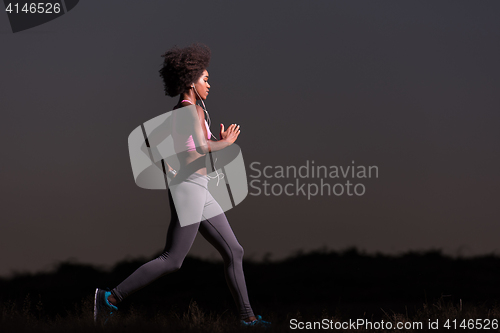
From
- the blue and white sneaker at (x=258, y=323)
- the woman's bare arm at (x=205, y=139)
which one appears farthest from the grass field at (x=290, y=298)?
the woman's bare arm at (x=205, y=139)

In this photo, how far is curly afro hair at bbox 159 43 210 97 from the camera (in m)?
4.59

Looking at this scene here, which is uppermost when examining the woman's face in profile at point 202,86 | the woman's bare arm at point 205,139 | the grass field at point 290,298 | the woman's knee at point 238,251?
the woman's face in profile at point 202,86

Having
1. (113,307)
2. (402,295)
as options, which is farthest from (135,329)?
(402,295)

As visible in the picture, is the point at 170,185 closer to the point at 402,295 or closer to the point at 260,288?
the point at 260,288

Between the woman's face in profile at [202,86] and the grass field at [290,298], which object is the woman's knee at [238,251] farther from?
the woman's face in profile at [202,86]

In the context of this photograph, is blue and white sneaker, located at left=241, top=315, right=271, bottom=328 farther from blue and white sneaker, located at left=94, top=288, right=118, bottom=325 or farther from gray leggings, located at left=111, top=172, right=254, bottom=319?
blue and white sneaker, located at left=94, top=288, right=118, bottom=325

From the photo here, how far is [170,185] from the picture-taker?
4.39 metres

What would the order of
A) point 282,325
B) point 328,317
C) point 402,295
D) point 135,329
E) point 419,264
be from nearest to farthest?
point 135,329 → point 282,325 → point 328,317 → point 402,295 → point 419,264

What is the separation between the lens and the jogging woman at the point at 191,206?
4301 mm

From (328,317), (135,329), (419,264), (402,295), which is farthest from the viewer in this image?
(419,264)

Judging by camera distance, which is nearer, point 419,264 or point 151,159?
point 151,159

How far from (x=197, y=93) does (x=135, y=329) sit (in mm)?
2128

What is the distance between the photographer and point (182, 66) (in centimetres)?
459

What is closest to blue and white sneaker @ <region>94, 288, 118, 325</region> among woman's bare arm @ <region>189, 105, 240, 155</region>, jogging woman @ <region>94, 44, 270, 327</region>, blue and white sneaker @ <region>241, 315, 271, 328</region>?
jogging woman @ <region>94, 44, 270, 327</region>
